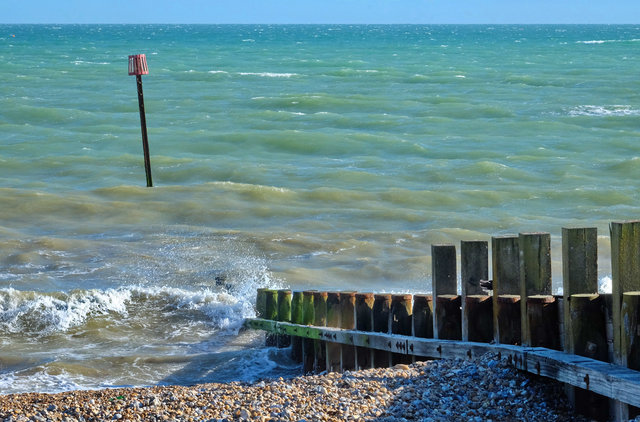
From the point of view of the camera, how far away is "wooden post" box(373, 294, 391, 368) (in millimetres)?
6598

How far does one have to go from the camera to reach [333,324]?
287 inches

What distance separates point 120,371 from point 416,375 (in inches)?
142

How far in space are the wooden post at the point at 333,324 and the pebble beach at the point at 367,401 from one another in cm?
101

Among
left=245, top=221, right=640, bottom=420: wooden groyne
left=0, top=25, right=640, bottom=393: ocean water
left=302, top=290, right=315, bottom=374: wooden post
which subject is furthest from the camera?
left=0, top=25, right=640, bottom=393: ocean water

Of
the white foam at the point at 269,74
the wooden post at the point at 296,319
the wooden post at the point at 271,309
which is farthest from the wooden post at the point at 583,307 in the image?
the white foam at the point at 269,74

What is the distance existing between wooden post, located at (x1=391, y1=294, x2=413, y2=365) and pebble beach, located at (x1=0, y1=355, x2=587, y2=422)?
450 mm

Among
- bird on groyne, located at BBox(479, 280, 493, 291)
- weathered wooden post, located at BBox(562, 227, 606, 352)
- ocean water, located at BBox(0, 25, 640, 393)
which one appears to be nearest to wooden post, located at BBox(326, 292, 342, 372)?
ocean water, located at BBox(0, 25, 640, 393)

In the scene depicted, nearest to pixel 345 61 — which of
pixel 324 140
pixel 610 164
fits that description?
pixel 324 140

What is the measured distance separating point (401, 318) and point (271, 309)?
2.31 m

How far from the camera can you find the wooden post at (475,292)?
225 inches

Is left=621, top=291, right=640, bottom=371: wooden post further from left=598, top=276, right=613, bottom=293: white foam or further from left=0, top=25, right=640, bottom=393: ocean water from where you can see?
left=598, top=276, right=613, bottom=293: white foam

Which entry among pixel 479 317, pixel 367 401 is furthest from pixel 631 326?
pixel 367 401

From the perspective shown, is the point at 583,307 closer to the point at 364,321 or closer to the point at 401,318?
the point at 401,318

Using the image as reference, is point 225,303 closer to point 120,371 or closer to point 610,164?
point 120,371
